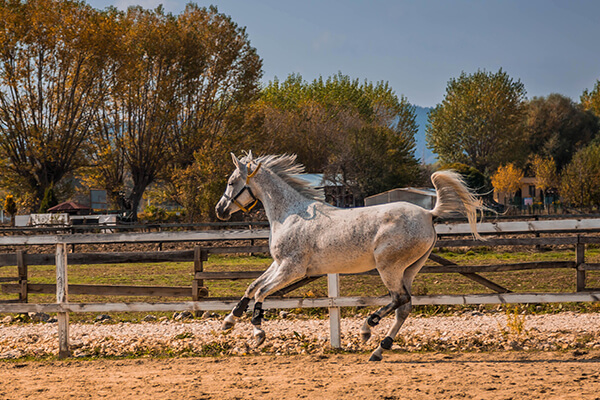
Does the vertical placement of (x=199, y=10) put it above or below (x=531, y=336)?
above

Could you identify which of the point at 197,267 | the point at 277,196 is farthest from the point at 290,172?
the point at 197,267

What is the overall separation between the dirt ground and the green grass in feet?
11.7

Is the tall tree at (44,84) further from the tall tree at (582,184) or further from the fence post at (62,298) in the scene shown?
the tall tree at (582,184)

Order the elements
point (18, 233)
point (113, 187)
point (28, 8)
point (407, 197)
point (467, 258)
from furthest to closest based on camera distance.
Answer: point (407, 197)
point (113, 187)
point (28, 8)
point (18, 233)
point (467, 258)

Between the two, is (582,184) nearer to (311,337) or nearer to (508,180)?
(508,180)

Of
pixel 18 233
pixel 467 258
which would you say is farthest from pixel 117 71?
pixel 467 258

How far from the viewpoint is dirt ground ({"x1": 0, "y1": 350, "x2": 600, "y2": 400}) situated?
15.9 ft

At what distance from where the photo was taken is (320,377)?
18.0 feet

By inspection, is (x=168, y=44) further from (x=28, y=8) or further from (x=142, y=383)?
(x=142, y=383)

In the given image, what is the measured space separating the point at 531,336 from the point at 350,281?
267 inches

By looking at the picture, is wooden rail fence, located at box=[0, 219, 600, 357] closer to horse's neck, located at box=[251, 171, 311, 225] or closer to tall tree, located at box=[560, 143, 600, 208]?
horse's neck, located at box=[251, 171, 311, 225]

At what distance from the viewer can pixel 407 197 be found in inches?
1732

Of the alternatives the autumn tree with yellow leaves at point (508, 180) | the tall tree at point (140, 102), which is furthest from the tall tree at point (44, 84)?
the autumn tree with yellow leaves at point (508, 180)

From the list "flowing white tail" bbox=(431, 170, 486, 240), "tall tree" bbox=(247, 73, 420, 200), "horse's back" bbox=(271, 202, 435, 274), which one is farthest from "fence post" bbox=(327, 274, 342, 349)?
"tall tree" bbox=(247, 73, 420, 200)
